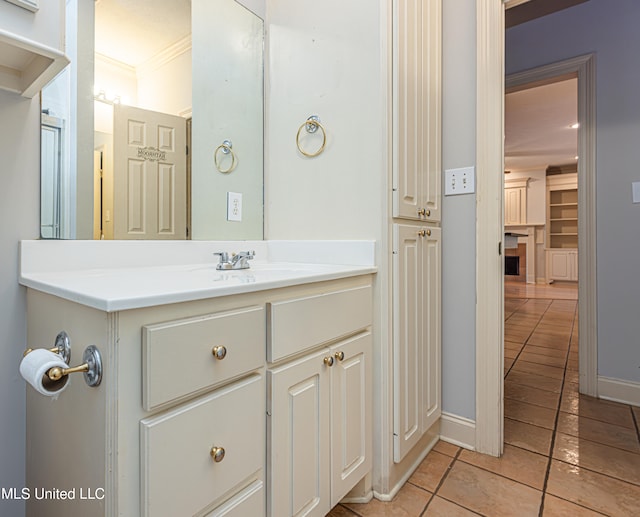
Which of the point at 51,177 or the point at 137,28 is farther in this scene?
the point at 137,28

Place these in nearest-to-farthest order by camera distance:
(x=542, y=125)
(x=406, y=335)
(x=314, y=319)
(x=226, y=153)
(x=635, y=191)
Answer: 1. (x=314, y=319)
2. (x=406, y=335)
3. (x=226, y=153)
4. (x=635, y=191)
5. (x=542, y=125)

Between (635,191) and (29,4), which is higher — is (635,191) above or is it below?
below

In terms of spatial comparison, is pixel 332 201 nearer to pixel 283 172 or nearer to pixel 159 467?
pixel 283 172

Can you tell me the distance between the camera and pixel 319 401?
1.00 m

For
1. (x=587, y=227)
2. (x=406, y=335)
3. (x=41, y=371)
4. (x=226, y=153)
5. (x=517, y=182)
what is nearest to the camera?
(x=41, y=371)

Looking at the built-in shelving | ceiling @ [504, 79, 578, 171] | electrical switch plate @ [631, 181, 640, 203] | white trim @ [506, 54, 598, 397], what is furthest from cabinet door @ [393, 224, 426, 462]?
the built-in shelving

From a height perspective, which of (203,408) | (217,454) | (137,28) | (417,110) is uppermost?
(137,28)

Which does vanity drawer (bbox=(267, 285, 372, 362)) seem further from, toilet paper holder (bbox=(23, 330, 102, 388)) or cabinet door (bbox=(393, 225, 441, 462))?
toilet paper holder (bbox=(23, 330, 102, 388))

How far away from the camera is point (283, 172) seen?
1.54 metres

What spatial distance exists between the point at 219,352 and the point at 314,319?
33 cm

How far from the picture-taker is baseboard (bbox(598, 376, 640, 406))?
2.00 m

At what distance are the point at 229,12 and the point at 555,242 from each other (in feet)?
28.5

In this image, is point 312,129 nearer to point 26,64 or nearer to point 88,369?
point 26,64

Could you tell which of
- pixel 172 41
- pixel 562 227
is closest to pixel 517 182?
pixel 562 227
